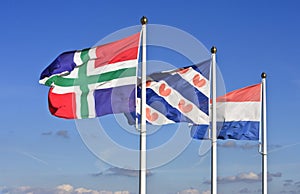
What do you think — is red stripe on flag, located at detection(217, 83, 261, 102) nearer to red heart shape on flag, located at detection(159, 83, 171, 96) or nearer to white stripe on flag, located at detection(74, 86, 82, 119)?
red heart shape on flag, located at detection(159, 83, 171, 96)

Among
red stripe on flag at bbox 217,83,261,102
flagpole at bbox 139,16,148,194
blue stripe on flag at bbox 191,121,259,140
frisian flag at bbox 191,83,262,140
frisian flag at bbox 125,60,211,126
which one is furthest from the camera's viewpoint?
red stripe on flag at bbox 217,83,261,102

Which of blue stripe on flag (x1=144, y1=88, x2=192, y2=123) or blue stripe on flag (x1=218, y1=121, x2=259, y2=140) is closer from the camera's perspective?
blue stripe on flag (x1=144, y1=88, x2=192, y2=123)

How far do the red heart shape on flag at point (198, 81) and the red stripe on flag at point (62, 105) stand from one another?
25.7 feet

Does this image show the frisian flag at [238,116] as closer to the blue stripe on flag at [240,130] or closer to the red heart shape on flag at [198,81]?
the blue stripe on flag at [240,130]

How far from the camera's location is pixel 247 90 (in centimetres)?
4512

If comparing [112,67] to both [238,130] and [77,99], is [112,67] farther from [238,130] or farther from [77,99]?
[238,130]

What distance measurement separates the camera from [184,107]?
4022 cm

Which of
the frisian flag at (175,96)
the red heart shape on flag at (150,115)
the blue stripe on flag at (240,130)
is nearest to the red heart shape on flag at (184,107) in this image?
the frisian flag at (175,96)

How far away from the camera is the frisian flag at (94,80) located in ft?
116

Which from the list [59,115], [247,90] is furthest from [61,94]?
[247,90]

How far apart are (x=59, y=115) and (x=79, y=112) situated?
0.86 meters

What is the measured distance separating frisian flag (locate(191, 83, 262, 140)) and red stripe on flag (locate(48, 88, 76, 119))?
10.7m

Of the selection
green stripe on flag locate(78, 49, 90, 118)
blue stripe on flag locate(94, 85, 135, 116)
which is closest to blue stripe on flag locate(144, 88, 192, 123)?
blue stripe on flag locate(94, 85, 135, 116)

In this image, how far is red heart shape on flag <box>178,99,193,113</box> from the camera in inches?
1576
